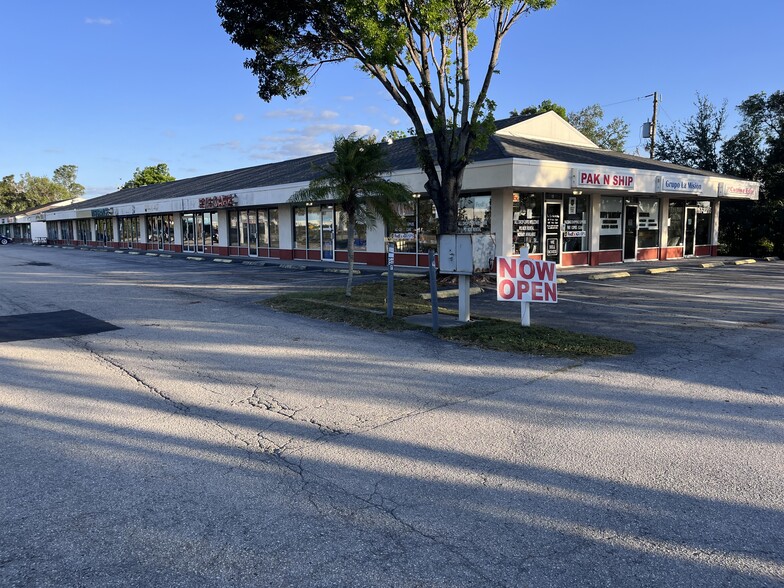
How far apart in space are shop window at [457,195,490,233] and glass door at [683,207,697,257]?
1293 centimetres

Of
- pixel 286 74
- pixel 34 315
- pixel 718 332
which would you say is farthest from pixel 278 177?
pixel 718 332

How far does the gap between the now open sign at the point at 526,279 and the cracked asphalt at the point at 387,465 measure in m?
1.52

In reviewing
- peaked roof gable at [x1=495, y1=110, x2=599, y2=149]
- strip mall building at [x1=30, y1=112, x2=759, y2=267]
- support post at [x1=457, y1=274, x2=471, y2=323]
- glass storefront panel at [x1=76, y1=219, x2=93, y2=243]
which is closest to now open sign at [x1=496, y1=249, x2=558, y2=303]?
support post at [x1=457, y1=274, x2=471, y2=323]

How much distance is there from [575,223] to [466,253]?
43.7 ft

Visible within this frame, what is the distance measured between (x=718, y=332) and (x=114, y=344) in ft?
33.0

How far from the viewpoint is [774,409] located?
224 inches

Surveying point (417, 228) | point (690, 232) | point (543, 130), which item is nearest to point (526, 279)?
point (417, 228)

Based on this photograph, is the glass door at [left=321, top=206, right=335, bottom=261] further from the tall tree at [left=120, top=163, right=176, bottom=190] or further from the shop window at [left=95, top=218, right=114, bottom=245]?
the tall tree at [left=120, top=163, right=176, bottom=190]

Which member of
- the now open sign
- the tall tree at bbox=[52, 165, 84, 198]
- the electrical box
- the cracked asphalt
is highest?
the tall tree at bbox=[52, 165, 84, 198]

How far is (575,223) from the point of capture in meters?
21.6

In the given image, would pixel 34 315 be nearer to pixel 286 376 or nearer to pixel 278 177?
pixel 286 376

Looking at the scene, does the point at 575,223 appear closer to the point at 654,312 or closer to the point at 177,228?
the point at 654,312

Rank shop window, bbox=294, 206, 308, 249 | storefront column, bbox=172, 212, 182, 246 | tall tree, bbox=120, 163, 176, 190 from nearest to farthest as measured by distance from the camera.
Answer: shop window, bbox=294, 206, 308, 249
storefront column, bbox=172, 212, 182, 246
tall tree, bbox=120, 163, 176, 190

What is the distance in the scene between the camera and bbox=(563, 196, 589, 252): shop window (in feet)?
69.8
